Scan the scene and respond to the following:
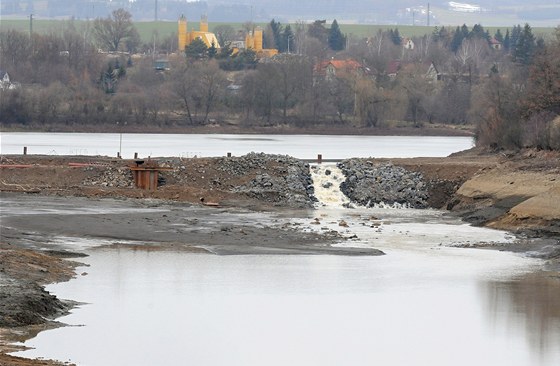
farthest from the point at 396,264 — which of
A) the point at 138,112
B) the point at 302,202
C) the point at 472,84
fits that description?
the point at 472,84

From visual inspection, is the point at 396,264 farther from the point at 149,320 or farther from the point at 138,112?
the point at 138,112

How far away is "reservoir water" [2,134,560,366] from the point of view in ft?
80.0

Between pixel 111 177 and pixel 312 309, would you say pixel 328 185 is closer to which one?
pixel 111 177

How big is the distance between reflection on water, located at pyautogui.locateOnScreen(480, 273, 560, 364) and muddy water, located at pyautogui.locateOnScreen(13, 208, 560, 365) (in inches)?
1.0

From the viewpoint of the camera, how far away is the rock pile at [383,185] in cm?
5359

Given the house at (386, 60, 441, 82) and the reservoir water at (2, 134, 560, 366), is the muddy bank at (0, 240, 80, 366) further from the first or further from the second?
the house at (386, 60, 441, 82)

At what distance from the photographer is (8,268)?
30.0 metres

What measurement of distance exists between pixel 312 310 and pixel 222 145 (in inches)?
2412

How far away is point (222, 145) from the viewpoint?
89750mm

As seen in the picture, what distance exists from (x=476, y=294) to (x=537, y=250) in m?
8.14

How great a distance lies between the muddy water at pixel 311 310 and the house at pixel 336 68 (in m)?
101

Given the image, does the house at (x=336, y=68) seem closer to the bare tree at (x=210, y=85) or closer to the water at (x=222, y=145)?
the bare tree at (x=210, y=85)

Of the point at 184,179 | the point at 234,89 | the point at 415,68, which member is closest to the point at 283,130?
the point at 234,89

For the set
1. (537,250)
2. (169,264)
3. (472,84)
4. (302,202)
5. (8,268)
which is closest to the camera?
(8,268)
